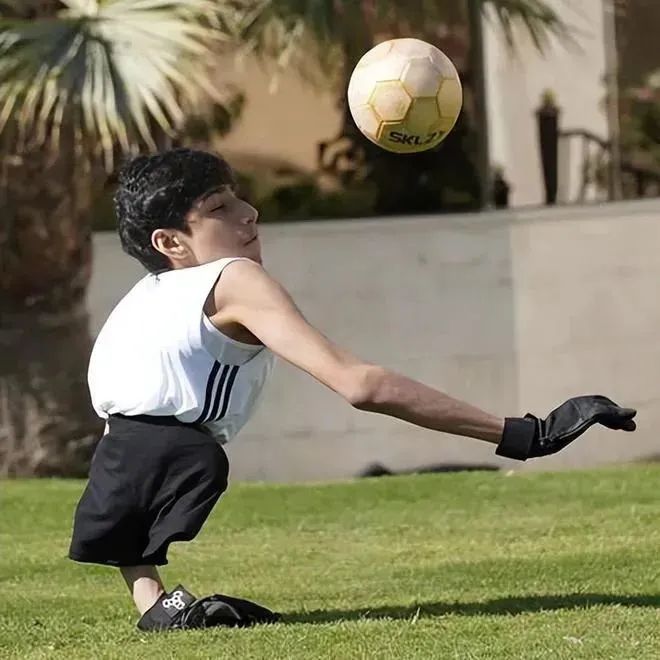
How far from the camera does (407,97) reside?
540 centimetres

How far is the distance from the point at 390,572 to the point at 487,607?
942 millimetres

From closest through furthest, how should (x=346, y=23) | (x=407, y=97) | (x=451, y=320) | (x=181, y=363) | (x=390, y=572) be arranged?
(x=181, y=363)
(x=407, y=97)
(x=390, y=572)
(x=346, y=23)
(x=451, y=320)

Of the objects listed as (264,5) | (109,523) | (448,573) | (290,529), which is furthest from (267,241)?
(109,523)

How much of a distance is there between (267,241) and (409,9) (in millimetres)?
1760

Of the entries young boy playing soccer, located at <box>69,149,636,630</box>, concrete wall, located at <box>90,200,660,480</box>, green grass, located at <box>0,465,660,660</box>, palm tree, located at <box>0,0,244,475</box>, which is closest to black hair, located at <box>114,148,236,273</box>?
young boy playing soccer, located at <box>69,149,636,630</box>

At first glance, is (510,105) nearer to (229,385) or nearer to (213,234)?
(213,234)

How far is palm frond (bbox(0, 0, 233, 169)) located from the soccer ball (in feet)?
10.3

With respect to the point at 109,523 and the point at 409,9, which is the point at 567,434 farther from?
the point at 409,9

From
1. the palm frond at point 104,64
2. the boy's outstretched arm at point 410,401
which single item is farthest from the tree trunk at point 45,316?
the boy's outstretched arm at point 410,401

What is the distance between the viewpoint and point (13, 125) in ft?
32.6

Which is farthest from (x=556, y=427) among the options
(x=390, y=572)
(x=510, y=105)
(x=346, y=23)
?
(x=510, y=105)

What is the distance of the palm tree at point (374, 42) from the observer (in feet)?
33.1

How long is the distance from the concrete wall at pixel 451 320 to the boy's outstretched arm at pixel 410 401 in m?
6.36

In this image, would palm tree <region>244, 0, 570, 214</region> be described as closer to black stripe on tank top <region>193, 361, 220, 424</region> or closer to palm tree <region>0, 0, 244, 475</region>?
palm tree <region>0, 0, 244, 475</region>
